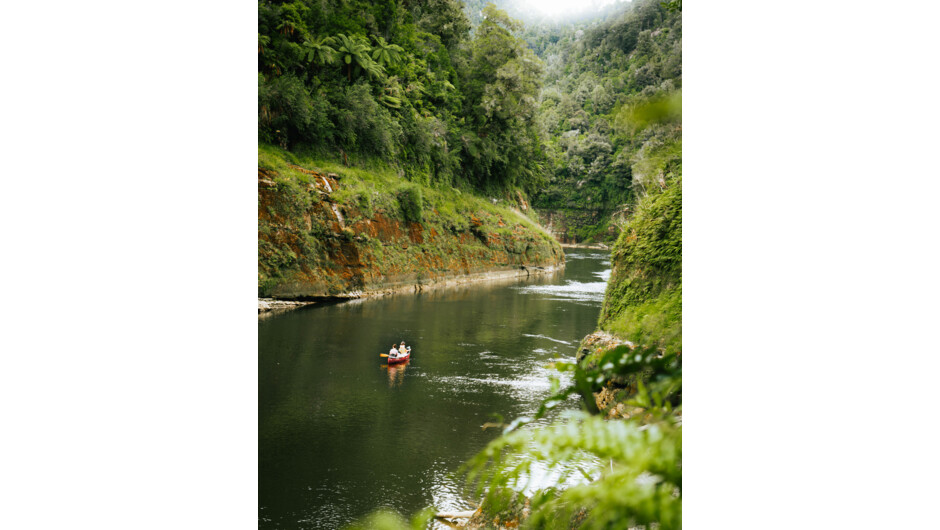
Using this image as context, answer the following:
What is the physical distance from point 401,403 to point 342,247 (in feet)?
19.4

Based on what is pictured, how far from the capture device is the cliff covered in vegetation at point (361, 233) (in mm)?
6887

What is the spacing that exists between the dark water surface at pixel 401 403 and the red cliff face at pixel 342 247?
293 centimetres

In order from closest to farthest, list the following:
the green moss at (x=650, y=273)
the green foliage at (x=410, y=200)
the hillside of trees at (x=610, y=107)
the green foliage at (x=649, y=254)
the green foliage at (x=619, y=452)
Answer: the green foliage at (x=619, y=452) < the hillside of trees at (x=610, y=107) < the green moss at (x=650, y=273) < the green foliage at (x=649, y=254) < the green foliage at (x=410, y=200)

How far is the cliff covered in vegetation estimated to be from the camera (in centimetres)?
689

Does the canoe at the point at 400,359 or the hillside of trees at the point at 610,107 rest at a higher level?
the hillside of trees at the point at 610,107

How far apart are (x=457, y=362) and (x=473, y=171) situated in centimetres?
225

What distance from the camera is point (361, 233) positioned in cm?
855

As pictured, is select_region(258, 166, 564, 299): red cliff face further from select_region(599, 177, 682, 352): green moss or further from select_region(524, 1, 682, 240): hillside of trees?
select_region(599, 177, 682, 352): green moss

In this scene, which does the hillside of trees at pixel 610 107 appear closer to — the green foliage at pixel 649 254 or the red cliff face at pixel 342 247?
the green foliage at pixel 649 254

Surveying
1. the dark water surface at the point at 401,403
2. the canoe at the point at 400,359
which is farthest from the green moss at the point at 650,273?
the canoe at the point at 400,359

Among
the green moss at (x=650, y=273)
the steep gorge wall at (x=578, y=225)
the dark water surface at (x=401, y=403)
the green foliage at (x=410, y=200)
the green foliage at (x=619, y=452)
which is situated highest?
the green foliage at (x=410, y=200)

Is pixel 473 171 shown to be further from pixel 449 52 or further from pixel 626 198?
pixel 626 198

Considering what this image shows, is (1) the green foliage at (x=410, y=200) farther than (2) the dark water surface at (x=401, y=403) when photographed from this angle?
Yes

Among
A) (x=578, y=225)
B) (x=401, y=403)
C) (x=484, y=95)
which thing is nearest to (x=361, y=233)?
(x=484, y=95)
